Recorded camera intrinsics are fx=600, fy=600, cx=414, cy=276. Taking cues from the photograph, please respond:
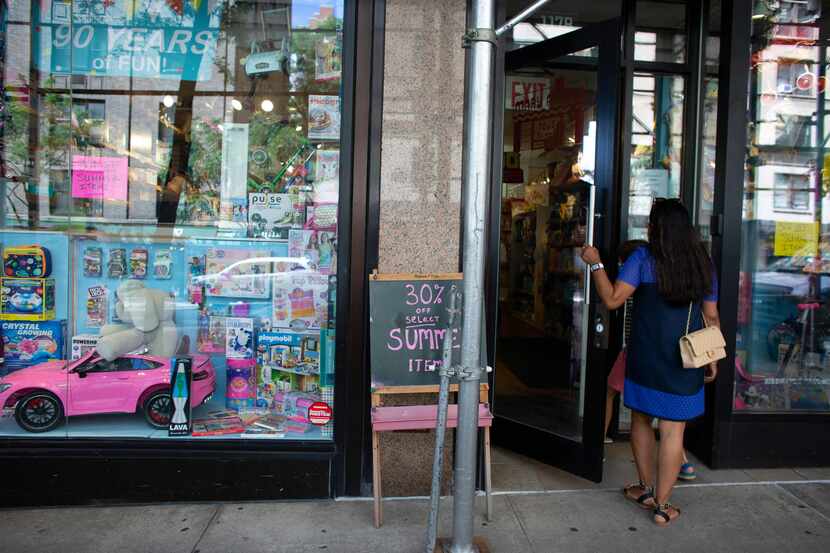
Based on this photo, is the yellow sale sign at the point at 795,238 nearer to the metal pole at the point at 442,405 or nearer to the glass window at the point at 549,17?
the glass window at the point at 549,17

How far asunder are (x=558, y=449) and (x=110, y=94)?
3700 millimetres

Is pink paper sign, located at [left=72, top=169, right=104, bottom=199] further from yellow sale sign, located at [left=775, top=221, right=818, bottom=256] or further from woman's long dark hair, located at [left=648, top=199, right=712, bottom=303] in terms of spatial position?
yellow sale sign, located at [left=775, top=221, right=818, bottom=256]

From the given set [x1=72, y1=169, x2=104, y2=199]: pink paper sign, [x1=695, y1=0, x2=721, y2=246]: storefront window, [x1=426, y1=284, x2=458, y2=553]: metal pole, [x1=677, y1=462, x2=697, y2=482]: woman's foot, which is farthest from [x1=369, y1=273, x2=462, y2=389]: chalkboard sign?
[x1=695, y1=0, x2=721, y2=246]: storefront window

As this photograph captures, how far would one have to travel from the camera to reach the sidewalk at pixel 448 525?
9.94 feet

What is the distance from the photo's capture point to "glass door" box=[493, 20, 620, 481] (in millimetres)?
3721

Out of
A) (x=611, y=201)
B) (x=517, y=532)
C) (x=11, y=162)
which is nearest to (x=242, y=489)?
(x=517, y=532)

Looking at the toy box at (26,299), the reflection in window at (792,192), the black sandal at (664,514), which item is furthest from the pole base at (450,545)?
the reflection in window at (792,192)

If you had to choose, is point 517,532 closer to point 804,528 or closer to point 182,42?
point 804,528

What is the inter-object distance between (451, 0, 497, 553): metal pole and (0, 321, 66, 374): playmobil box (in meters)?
2.63

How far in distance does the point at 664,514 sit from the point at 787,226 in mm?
2316

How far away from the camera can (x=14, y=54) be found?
3738 mm

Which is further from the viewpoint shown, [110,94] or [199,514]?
[110,94]

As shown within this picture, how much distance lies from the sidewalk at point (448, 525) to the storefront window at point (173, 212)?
0.50m

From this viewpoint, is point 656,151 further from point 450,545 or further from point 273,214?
point 450,545
